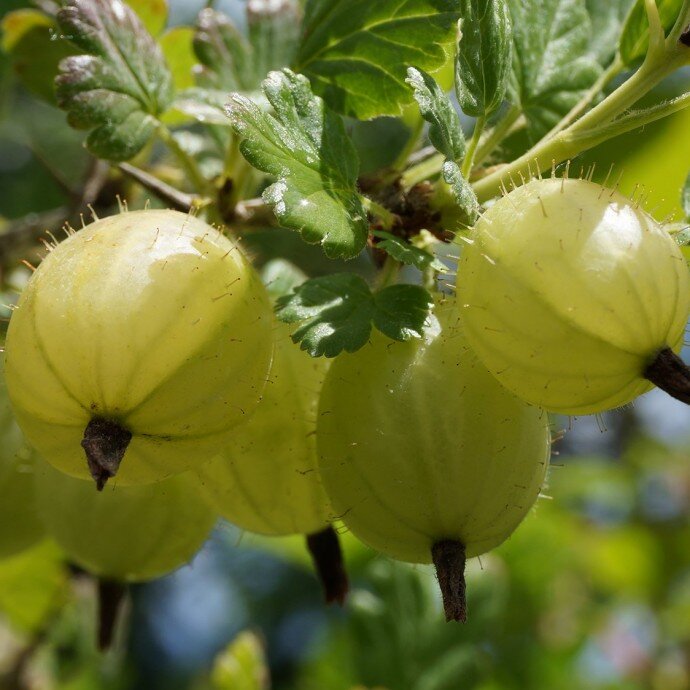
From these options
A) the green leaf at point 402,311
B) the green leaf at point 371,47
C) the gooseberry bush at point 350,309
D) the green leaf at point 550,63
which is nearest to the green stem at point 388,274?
the gooseberry bush at point 350,309

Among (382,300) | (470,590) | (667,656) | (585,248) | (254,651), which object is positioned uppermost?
(585,248)

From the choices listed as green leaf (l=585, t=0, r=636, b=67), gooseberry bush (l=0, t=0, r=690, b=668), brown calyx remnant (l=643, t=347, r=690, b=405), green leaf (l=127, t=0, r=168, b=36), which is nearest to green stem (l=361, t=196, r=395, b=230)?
gooseberry bush (l=0, t=0, r=690, b=668)

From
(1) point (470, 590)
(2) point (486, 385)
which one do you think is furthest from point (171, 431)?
(1) point (470, 590)

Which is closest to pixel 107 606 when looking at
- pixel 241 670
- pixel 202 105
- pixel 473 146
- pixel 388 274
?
pixel 241 670

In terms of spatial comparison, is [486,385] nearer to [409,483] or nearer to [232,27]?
[409,483]

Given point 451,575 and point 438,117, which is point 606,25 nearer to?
point 438,117

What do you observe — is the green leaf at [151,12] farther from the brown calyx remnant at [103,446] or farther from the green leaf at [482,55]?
the brown calyx remnant at [103,446]

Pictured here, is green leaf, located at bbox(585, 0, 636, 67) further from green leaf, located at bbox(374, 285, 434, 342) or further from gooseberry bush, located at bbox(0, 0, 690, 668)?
green leaf, located at bbox(374, 285, 434, 342)
